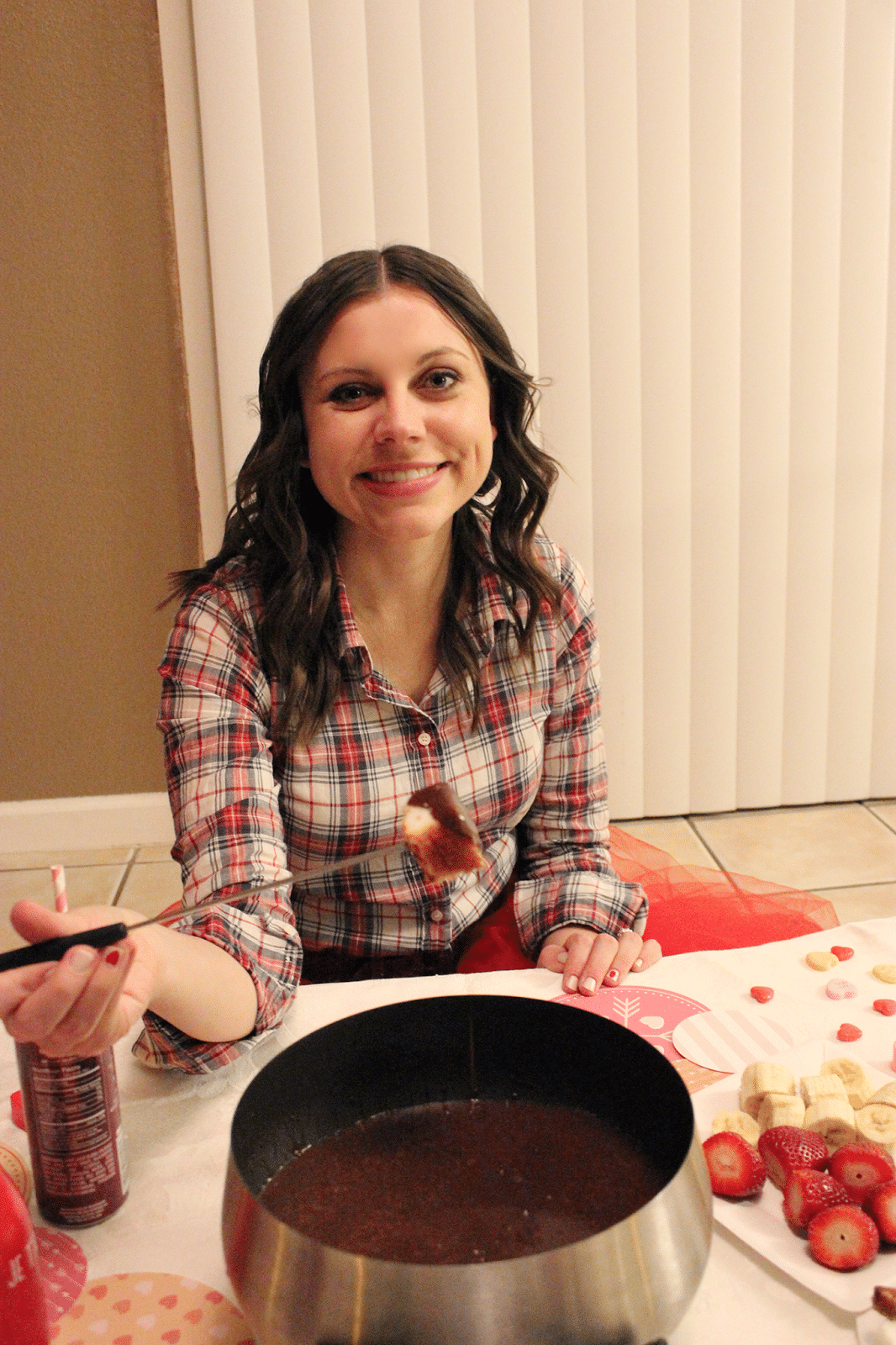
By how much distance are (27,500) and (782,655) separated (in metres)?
1.98

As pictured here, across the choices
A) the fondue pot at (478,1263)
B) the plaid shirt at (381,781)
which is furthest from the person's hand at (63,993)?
the plaid shirt at (381,781)

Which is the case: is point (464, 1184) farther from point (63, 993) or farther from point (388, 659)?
point (388, 659)

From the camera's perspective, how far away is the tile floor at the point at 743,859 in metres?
Answer: 2.47

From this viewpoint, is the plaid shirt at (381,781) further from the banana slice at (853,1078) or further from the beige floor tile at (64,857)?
the beige floor tile at (64,857)

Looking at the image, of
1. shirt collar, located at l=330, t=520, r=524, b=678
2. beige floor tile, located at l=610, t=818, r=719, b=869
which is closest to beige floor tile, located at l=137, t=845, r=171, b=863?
beige floor tile, located at l=610, t=818, r=719, b=869

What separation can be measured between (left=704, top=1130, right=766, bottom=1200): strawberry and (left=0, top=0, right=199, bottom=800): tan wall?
2248 millimetres

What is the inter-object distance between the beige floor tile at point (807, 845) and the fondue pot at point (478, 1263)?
6.37 feet

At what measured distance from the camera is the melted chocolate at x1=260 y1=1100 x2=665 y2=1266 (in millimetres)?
558

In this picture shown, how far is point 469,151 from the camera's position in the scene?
7.93 ft

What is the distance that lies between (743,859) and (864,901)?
319mm

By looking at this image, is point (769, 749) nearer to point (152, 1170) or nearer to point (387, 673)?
point (387, 673)

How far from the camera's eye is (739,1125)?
73 centimetres

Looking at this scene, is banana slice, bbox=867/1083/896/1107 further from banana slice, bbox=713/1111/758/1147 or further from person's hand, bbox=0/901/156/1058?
person's hand, bbox=0/901/156/1058

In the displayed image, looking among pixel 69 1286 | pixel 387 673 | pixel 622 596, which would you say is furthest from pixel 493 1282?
pixel 622 596
